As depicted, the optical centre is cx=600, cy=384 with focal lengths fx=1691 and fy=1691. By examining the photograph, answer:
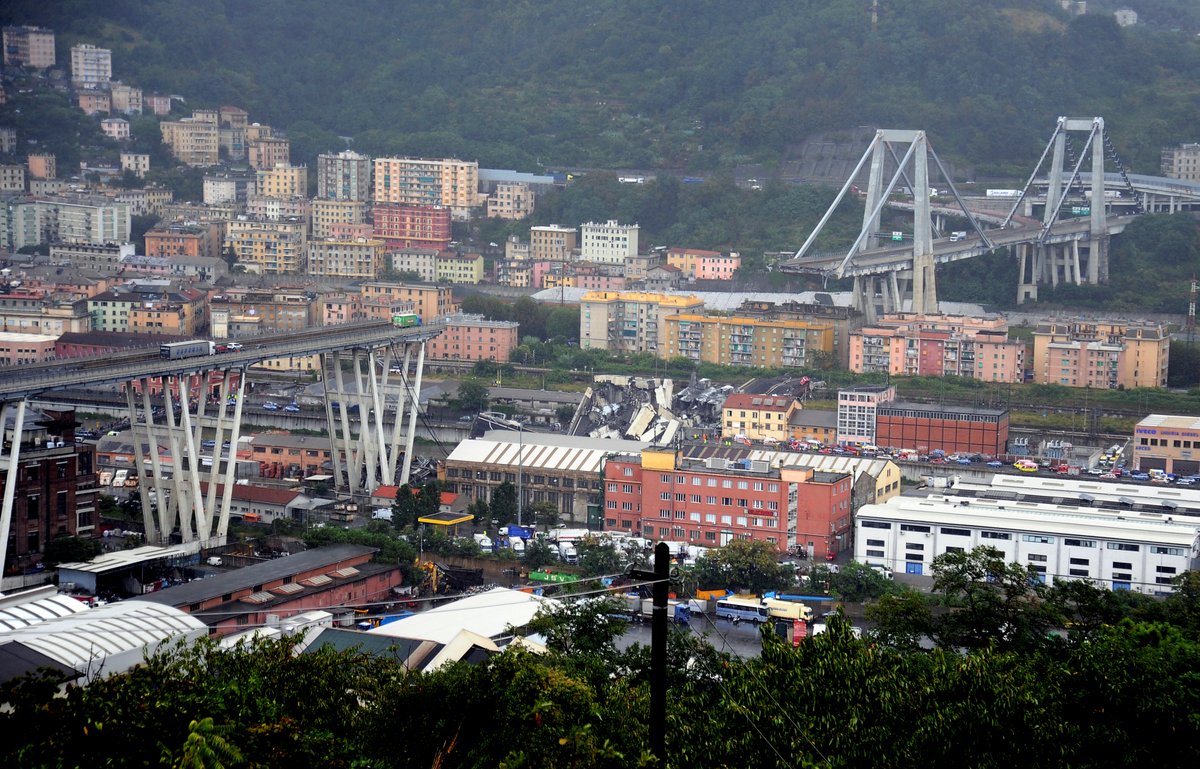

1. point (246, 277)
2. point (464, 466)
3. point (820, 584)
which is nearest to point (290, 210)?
point (246, 277)

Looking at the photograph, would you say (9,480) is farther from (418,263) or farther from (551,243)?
(551,243)

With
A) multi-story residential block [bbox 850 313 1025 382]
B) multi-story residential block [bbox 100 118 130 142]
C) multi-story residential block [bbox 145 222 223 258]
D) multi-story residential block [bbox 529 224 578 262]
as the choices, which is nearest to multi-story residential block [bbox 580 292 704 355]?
multi-story residential block [bbox 850 313 1025 382]

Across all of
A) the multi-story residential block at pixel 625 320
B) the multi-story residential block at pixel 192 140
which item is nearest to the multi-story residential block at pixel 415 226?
the multi-story residential block at pixel 192 140

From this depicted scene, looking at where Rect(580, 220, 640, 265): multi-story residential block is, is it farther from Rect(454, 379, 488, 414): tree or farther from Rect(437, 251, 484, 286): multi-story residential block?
Rect(454, 379, 488, 414): tree

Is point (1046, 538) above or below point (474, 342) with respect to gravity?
below

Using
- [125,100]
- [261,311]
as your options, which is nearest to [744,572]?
[261,311]

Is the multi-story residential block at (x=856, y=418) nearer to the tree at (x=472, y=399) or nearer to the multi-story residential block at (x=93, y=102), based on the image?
the tree at (x=472, y=399)
